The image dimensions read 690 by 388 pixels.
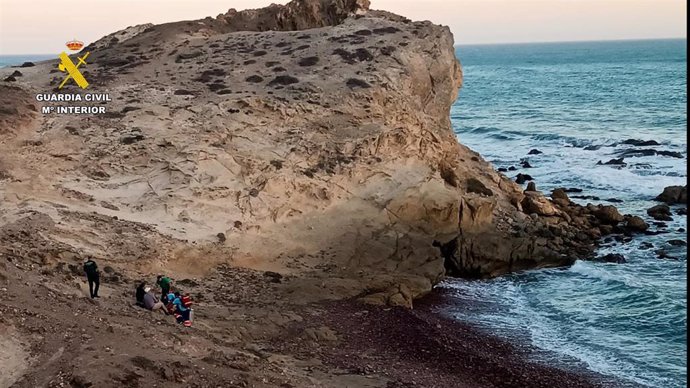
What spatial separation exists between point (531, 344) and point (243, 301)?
890cm

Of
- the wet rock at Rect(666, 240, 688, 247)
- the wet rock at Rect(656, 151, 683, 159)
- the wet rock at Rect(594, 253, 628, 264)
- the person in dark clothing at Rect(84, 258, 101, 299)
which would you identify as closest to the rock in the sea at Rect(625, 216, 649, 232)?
the wet rock at Rect(666, 240, 688, 247)

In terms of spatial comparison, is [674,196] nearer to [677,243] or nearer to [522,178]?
[677,243]

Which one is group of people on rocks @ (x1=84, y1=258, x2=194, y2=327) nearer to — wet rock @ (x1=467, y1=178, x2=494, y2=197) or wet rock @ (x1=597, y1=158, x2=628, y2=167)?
wet rock @ (x1=467, y1=178, x2=494, y2=197)

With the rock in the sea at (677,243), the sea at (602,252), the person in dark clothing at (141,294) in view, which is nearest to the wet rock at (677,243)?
the rock in the sea at (677,243)

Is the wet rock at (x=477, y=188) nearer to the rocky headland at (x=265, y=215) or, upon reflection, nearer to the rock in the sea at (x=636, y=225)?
the rocky headland at (x=265, y=215)

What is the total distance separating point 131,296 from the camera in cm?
2022

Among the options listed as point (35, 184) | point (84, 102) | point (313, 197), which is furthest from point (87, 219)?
point (84, 102)

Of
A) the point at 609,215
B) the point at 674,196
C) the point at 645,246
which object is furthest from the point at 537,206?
the point at 674,196

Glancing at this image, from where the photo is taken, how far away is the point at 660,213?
3738cm

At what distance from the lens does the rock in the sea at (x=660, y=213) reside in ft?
122

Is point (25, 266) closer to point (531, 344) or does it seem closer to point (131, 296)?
point (131, 296)

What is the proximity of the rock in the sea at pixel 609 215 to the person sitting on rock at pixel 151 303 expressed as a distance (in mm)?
→ 23603

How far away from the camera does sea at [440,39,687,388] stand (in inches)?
938

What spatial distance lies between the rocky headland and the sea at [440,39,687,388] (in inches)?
58.4
